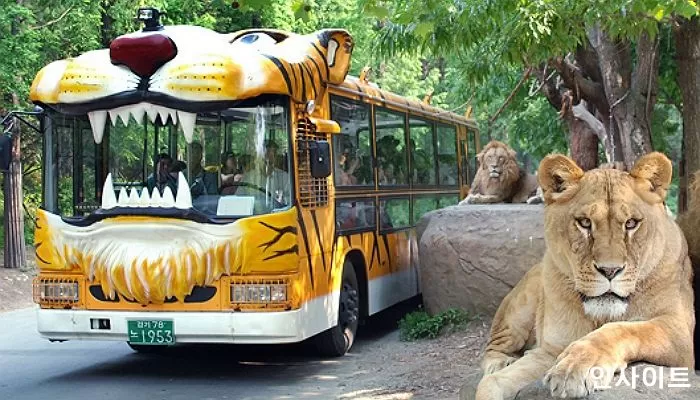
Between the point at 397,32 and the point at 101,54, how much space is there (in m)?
3.09

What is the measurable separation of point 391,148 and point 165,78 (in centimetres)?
446

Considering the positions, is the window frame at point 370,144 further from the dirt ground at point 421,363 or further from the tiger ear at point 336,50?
the dirt ground at point 421,363

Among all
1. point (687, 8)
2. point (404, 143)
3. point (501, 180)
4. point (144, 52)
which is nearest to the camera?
point (687, 8)

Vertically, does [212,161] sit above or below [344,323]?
above

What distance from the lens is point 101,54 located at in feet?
31.0

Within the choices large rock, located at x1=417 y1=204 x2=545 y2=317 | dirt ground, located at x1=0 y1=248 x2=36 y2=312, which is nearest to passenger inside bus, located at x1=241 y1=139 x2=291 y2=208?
large rock, located at x1=417 y1=204 x2=545 y2=317

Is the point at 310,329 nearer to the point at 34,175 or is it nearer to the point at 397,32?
the point at 397,32

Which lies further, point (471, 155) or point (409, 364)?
point (471, 155)

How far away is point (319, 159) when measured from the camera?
31.3ft

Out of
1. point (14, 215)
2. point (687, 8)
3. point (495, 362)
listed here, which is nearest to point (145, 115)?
point (687, 8)

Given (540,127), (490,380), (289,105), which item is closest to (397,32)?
(289,105)

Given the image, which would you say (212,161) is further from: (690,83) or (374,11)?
(690,83)

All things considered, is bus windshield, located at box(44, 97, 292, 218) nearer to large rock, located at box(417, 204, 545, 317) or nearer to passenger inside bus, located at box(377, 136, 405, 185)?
large rock, located at box(417, 204, 545, 317)

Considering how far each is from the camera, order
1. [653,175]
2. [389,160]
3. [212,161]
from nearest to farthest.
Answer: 1. [653,175]
2. [212,161]
3. [389,160]
